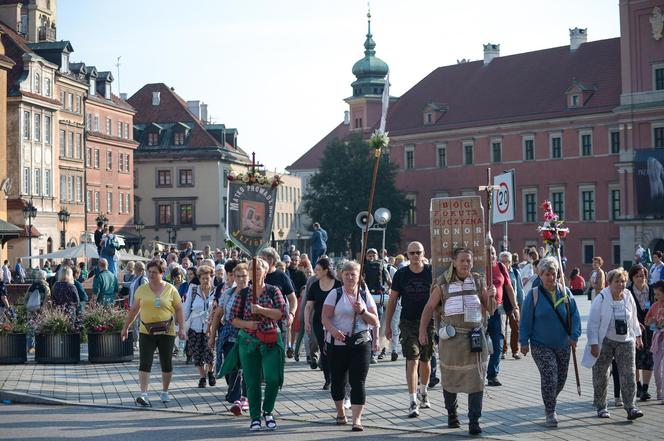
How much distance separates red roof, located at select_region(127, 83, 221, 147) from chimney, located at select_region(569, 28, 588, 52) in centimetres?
3007

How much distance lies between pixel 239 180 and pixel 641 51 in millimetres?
66337

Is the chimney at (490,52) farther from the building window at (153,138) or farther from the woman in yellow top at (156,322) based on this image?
the woman in yellow top at (156,322)

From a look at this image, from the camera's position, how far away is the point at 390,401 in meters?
15.6

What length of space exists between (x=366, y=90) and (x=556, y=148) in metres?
30.0

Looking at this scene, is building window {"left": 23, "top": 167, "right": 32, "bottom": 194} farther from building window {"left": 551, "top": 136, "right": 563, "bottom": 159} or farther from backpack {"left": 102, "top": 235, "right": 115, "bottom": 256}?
backpack {"left": 102, "top": 235, "right": 115, "bottom": 256}

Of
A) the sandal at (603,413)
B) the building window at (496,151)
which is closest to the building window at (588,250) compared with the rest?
the building window at (496,151)

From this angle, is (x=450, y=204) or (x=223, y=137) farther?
(x=223, y=137)

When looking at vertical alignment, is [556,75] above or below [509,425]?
above

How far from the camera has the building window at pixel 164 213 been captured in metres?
103

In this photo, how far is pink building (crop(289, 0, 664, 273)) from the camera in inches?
3024

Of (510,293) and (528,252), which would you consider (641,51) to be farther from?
(510,293)

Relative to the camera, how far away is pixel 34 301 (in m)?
23.4

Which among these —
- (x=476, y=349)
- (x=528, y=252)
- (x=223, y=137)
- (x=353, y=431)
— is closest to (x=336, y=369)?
(x=353, y=431)

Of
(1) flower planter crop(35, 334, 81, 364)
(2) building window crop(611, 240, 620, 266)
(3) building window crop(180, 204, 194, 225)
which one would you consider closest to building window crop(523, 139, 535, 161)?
(2) building window crop(611, 240, 620, 266)
